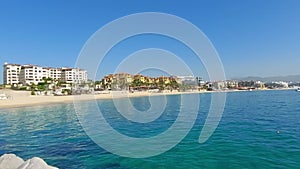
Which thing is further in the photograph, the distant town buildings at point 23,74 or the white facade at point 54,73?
the white facade at point 54,73

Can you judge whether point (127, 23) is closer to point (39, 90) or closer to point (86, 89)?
point (39, 90)

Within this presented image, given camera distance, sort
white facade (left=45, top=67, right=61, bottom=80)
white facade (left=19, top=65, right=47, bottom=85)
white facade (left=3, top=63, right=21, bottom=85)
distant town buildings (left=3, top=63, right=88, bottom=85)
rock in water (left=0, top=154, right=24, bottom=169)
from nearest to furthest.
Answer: rock in water (left=0, top=154, right=24, bottom=169), white facade (left=19, top=65, right=47, bottom=85), distant town buildings (left=3, top=63, right=88, bottom=85), white facade (left=3, top=63, right=21, bottom=85), white facade (left=45, top=67, right=61, bottom=80)

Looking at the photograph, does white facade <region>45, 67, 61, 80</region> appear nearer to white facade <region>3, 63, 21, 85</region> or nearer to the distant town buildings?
the distant town buildings

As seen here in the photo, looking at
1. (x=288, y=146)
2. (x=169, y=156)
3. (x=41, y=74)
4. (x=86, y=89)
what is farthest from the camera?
→ (x=41, y=74)

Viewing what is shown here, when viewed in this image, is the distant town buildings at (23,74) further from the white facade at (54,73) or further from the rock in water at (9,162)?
the rock in water at (9,162)

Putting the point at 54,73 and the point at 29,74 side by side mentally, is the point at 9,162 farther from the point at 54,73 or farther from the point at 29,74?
the point at 54,73

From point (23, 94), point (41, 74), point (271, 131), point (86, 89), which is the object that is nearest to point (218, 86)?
point (86, 89)

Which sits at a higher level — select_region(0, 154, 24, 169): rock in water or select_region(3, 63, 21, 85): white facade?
select_region(3, 63, 21, 85): white facade

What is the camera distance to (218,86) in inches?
6161

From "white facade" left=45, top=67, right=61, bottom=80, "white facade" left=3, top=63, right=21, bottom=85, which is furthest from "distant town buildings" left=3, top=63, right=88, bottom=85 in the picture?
"white facade" left=45, top=67, right=61, bottom=80

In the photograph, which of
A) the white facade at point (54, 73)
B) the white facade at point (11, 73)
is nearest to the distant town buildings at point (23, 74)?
the white facade at point (11, 73)

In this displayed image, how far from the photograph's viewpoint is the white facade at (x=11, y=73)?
115938mm

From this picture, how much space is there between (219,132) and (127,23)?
34.8ft

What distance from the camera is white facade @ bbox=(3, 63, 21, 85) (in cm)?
11594
